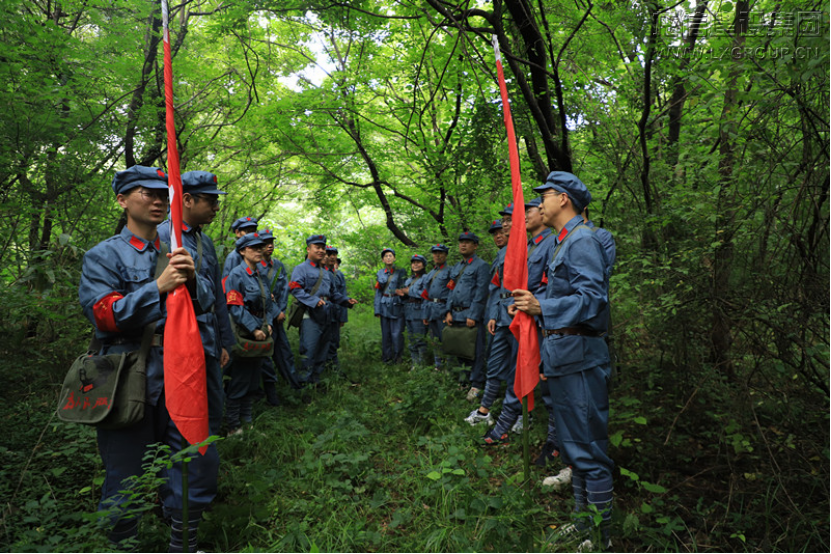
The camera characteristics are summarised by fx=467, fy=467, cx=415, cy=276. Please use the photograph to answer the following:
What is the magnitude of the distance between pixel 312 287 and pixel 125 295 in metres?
4.51

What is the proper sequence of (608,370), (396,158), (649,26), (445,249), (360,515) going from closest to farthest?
(608,370) → (360,515) → (649,26) → (445,249) → (396,158)

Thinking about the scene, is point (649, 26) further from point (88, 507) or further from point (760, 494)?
point (88, 507)

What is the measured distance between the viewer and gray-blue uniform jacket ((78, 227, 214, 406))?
250 centimetres

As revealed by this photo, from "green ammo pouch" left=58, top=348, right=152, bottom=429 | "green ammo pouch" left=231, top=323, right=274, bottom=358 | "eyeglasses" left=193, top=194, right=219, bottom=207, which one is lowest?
"green ammo pouch" left=231, top=323, right=274, bottom=358

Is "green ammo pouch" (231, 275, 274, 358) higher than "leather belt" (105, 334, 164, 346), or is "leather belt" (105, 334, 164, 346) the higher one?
"leather belt" (105, 334, 164, 346)

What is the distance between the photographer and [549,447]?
453 centimetres

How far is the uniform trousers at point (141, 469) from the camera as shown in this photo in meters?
2.55

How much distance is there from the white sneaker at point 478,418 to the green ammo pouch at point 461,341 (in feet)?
3.39

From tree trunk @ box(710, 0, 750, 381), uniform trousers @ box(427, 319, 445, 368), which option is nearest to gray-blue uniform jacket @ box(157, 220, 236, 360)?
tree trunk @ box(710, 0, 750, 381)

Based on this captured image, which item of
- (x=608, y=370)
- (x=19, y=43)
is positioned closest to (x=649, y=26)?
(x=608, y=370)

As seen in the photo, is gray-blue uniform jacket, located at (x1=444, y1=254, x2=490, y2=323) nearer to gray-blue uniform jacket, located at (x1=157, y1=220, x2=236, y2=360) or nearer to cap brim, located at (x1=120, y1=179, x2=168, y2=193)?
gray-blue uniform jacket, located at (x1=157, y1=220, x2=236, y2=360)

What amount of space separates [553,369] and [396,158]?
27.4 ft

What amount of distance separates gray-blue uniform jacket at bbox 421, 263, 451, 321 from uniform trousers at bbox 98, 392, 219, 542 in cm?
558

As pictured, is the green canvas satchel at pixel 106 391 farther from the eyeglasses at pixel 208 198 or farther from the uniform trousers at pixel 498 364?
the uniform trousers at pixel 498 364
